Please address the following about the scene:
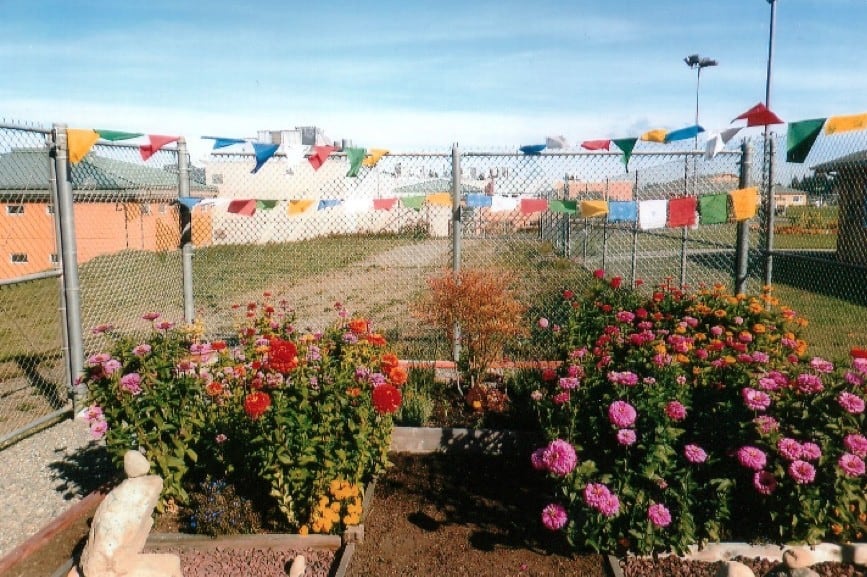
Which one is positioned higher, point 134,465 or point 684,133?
point 684,133

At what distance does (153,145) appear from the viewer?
6.41m

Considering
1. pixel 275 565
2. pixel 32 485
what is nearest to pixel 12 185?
pixel 32 485

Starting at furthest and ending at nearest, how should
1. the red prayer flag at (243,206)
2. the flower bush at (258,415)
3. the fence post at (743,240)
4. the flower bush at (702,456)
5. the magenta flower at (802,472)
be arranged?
the fence post at (743,240), the red prayer flag at (243,206), the flower bush at (258,415), the flower bush at (702,456), the magenta flower at (802,472)

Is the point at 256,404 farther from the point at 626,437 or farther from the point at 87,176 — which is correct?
the point at 87,176

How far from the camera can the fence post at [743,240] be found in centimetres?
668

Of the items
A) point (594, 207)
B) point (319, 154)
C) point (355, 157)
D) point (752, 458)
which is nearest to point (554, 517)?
point (752, 458)

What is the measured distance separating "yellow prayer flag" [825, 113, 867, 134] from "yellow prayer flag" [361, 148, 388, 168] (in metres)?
3.97

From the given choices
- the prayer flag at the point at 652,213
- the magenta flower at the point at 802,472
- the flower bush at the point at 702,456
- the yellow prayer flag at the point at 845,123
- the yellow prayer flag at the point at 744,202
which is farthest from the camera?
the prayer flag at the point at 652,213

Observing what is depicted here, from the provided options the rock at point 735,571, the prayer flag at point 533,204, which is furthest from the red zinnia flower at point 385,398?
the prayer flag at point 533,204

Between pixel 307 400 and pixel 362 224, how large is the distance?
6918mm

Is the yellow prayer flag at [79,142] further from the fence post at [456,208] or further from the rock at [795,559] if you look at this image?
the rock at [795,559]

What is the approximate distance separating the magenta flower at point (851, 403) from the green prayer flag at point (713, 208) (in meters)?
3.46

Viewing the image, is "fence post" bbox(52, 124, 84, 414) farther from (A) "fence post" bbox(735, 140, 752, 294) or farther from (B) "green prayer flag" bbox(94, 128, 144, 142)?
(A) "fence post" bbox(735, 140, 752, 294)

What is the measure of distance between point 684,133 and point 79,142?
18.1 feet
